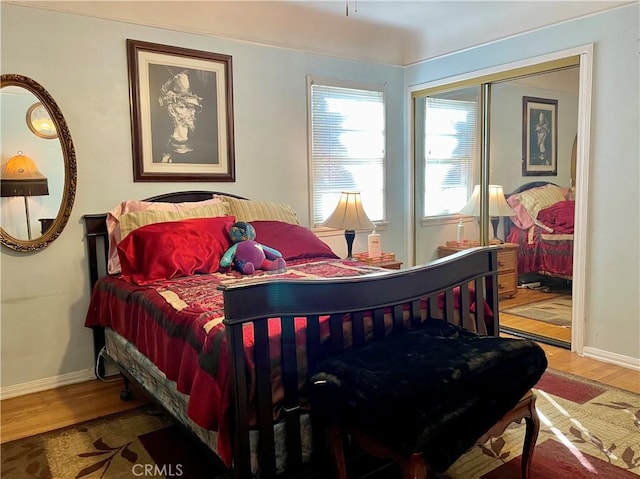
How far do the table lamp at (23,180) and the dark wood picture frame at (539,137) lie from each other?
3327 mm

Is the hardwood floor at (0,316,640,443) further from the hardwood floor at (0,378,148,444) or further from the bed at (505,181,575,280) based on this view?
the bed at (505,181,575,280)

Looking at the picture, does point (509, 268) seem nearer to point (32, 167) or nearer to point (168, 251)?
point (168, 251)

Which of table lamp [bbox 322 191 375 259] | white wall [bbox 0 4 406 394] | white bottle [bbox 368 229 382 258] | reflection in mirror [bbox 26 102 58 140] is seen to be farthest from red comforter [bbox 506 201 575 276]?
reflection in mirror [bbox 26 102 58 140]

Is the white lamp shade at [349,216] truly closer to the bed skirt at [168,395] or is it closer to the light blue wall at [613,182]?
the light blue wall at [613,182]

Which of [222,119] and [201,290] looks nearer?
[201,290]

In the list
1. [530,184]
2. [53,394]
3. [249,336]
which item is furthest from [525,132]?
[53,394]

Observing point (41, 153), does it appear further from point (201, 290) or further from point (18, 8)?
point (201, 290)

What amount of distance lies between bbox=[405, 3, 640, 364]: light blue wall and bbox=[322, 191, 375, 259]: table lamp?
1.56 metres

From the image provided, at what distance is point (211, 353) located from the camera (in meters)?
1.73

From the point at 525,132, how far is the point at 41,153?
3337mm

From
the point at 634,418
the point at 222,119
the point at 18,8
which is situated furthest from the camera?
the point at 222,119

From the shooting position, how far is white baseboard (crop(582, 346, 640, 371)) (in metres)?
3.16

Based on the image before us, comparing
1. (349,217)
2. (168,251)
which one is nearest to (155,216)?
(168,251)

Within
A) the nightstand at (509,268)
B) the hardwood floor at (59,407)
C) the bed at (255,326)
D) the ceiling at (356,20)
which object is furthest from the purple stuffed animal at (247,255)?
the nightstand at (509,268)
